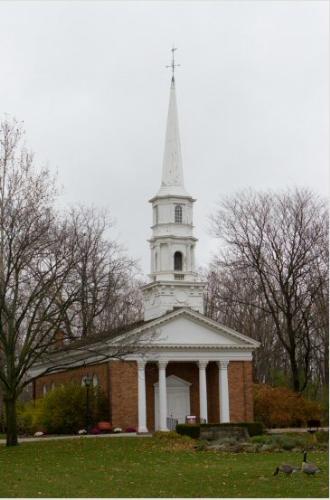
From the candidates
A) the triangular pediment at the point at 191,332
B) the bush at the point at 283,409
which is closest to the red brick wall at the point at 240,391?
the bush at the point at 283,409

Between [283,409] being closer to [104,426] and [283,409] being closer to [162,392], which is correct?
[162,392]

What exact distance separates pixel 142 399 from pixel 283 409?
332 inches

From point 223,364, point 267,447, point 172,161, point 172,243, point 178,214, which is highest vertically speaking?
point 172,161

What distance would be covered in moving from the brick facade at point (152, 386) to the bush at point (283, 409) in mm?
1093

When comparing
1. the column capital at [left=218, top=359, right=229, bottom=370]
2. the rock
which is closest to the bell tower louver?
the column capital at [left=218, top=359, right=229, bottom=370]

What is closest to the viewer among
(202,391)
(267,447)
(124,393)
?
(267,447)

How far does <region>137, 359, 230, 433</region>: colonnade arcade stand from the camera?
44.1m

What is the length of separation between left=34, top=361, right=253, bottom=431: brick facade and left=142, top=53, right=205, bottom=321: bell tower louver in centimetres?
381

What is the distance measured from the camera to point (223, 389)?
4678cm

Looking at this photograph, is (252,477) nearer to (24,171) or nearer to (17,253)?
(17,253)

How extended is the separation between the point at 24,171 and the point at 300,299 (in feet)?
83.2

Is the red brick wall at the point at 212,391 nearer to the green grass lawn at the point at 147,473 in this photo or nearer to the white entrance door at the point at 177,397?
the white entrance door at the point at 177,397

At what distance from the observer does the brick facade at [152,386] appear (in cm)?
4378

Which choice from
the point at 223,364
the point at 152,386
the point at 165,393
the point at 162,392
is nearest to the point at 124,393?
the point at 162,392
